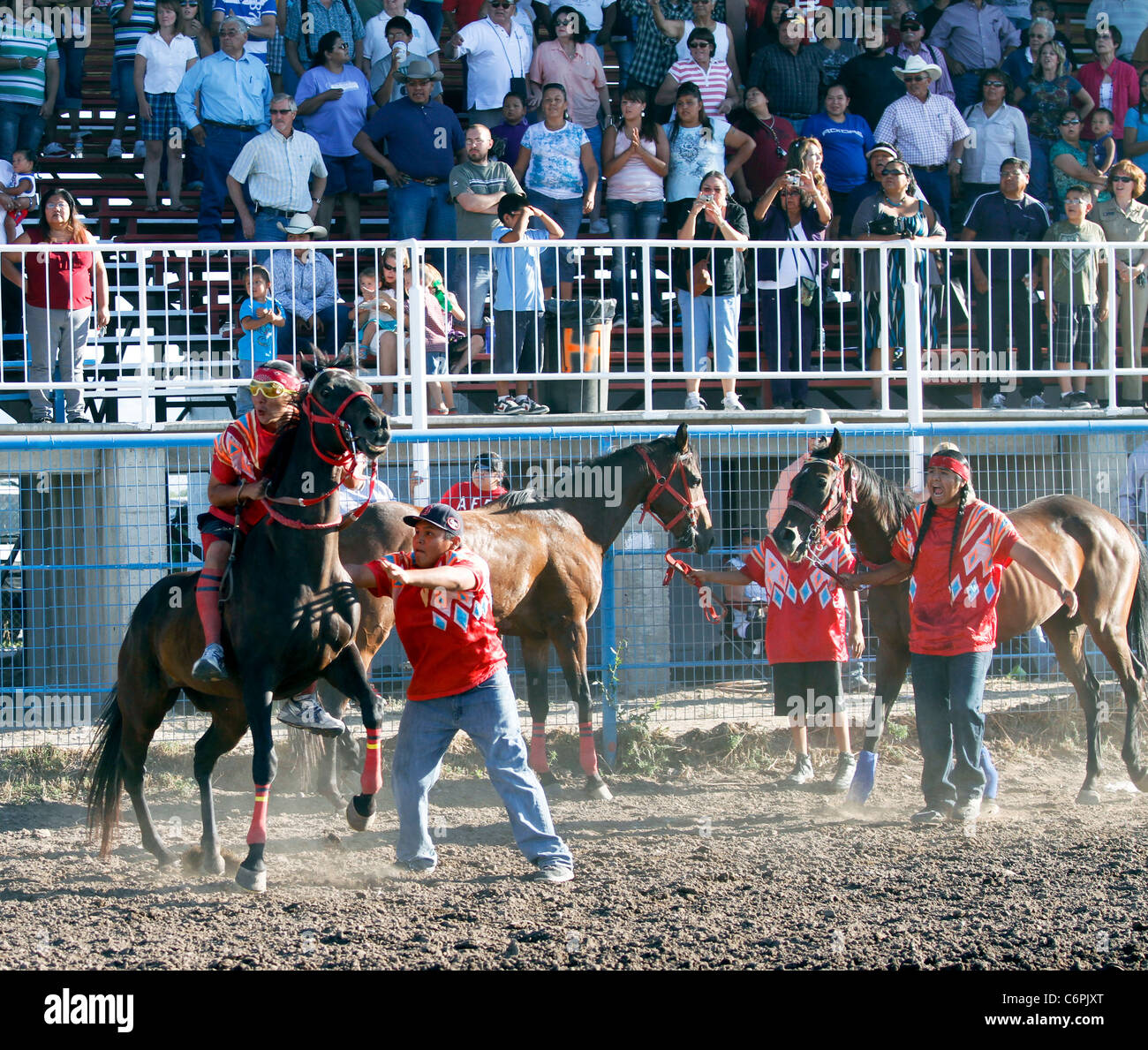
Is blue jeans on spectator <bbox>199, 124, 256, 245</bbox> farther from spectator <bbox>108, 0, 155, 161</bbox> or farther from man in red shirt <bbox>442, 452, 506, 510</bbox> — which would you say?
man in red shirt <bbox>442, 452, 506, 510</bbox>

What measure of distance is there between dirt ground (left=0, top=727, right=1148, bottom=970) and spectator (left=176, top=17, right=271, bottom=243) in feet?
20.8

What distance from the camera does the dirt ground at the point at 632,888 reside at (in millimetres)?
5102

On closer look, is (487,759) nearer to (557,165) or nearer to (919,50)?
(557,165)

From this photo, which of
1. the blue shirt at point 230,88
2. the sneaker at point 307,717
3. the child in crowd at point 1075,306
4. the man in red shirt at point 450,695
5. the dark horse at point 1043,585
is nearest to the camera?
the man in red shirt at point 450,695

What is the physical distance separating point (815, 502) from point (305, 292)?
495 centimetres

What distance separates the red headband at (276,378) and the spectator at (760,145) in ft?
24.4

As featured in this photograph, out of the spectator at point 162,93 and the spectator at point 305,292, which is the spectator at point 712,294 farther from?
the spectator at point 162,93

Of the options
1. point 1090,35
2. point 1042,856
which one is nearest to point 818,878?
point 1042,856

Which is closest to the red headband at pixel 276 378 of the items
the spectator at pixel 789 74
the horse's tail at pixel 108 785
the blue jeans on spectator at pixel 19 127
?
the horse's tail at pixel 108 785

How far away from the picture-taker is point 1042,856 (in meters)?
6.58

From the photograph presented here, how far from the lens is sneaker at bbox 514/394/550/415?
10227 millimetres

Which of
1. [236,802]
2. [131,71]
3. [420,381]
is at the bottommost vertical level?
[236,802]
